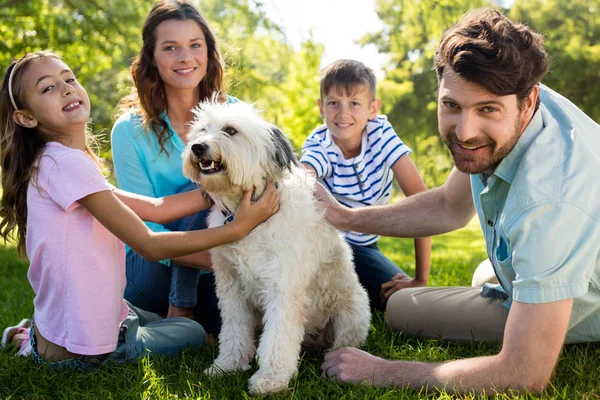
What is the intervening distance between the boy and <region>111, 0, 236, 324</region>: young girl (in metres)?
0.83

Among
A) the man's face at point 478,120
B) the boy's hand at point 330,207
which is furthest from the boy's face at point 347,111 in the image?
the man's face at point 478,120

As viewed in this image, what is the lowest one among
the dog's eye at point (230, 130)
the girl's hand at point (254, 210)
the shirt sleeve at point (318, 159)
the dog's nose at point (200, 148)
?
the girl's hand at point (254, 210)

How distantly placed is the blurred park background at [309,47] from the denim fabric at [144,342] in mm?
7641

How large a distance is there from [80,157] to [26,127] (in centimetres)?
41

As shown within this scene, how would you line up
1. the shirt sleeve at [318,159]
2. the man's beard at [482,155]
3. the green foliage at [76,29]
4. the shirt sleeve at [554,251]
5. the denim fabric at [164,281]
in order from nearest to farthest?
the shirt sleeve at [554,251] → the man's beard at [482,155] → the denim fabric at [164,281] → the shirt sleeve at [318,159] → the green foliage at [76,29]

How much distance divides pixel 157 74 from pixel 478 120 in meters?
2.59

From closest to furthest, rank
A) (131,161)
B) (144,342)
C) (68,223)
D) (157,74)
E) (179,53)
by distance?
(68,223) < (144,342) < (179,53) < (131,161) < (157,74)

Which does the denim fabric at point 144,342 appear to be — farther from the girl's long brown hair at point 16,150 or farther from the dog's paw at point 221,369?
the girl's long brown hair at point 16,150

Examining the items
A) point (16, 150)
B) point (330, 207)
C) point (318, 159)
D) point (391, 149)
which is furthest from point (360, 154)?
point (16, 150)

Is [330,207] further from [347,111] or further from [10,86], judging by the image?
[10,86]

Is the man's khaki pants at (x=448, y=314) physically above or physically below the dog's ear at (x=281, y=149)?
below

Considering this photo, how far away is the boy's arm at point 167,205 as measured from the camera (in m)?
3.62

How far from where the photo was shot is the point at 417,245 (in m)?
4.87

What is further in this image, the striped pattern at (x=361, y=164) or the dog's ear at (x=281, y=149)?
the striped pattern at (x=361, y=164)
